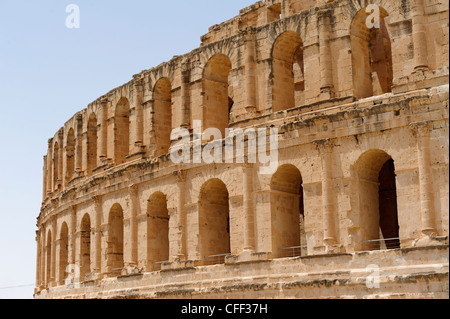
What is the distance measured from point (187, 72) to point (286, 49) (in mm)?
3805

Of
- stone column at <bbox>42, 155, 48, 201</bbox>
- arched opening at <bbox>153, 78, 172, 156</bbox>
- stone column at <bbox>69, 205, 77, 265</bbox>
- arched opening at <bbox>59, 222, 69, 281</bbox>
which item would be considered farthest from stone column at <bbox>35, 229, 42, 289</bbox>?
arched opening at <bbox>153, 78, 172, 156</bbox>

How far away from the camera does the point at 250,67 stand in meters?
22.3

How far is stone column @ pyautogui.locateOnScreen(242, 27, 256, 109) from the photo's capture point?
2216 centimetres

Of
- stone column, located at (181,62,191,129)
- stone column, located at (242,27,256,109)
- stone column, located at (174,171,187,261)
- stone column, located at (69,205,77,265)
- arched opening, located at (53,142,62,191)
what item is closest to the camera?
stone column, located at (242,27,256,109)

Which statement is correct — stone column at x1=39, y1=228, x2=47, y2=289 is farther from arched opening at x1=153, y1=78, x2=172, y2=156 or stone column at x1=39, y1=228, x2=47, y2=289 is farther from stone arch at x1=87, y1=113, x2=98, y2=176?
arched opening at x1=153, y1=78, x2=172, y2=156

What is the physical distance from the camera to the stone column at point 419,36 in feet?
61.4

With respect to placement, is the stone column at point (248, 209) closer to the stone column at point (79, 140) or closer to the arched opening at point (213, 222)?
the arched opening at point (213, 222)

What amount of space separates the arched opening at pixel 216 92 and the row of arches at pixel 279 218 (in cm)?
209

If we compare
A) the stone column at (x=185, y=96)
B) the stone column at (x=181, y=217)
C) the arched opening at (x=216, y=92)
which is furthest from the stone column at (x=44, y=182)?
the arched opening at (x=216, y=92)

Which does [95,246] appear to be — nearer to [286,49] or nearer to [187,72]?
[187,72]

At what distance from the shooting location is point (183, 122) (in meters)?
24.1

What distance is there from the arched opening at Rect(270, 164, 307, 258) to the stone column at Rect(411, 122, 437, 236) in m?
4.14

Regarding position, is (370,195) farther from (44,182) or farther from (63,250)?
(44,182)

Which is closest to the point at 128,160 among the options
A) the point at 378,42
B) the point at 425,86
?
the point at 378,42
